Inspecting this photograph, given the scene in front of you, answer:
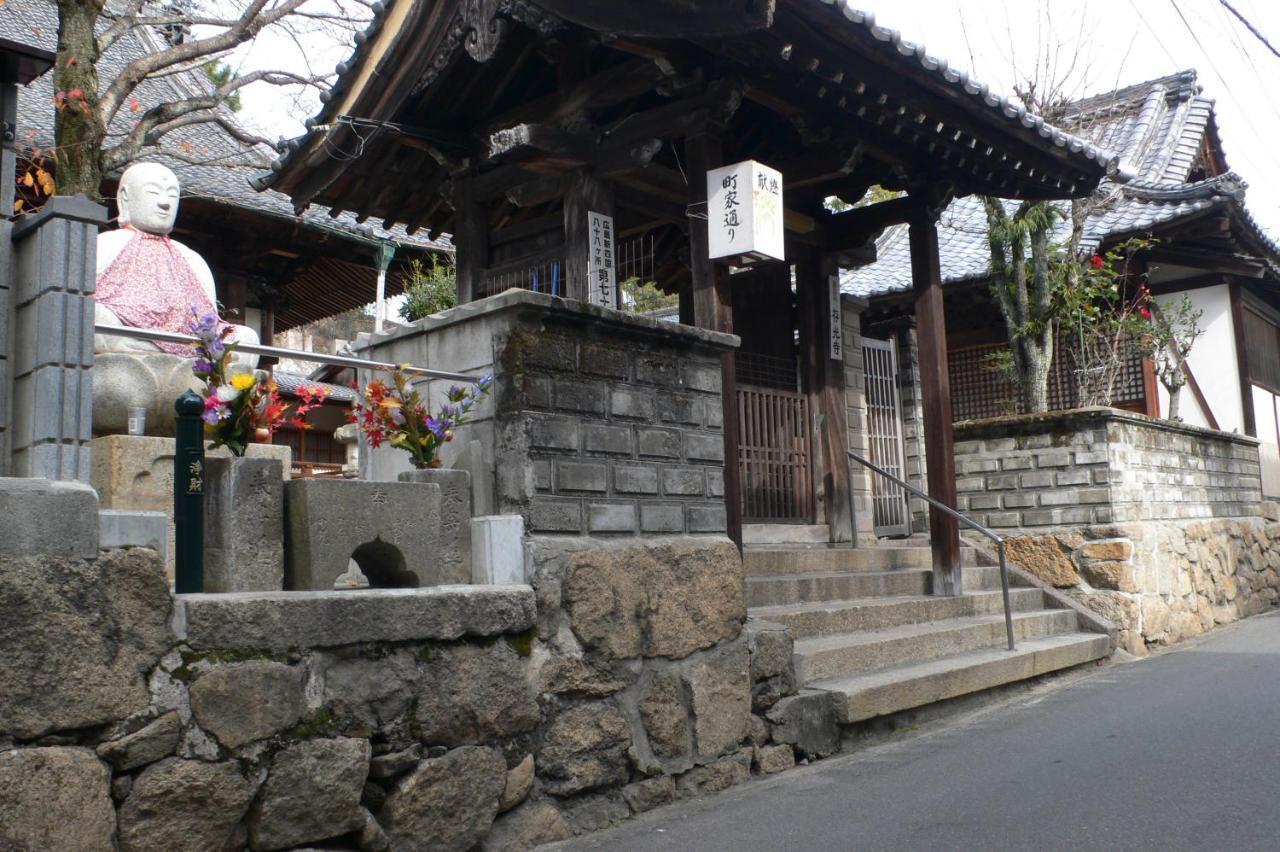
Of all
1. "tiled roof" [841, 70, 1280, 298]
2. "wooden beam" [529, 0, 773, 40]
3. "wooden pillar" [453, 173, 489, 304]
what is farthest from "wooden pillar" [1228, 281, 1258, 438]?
"wooden beam" [529, 0, 773, 40]

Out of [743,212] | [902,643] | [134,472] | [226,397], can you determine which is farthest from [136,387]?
[902,643]

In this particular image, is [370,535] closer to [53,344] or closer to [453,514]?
[453,514]

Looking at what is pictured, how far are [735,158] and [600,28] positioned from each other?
2.94m

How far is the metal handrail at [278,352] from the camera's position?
4.38 metres

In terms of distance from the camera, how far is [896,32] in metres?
7.43

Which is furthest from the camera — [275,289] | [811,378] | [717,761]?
[275,289]

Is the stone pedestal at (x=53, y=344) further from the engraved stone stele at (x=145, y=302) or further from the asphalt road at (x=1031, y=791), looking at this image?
the asphalt road at (x=1031, y=791)

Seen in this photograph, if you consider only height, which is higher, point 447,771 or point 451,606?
point 451,606

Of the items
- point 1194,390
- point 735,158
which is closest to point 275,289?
point 735,158

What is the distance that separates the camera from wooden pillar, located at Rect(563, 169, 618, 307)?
8148mm

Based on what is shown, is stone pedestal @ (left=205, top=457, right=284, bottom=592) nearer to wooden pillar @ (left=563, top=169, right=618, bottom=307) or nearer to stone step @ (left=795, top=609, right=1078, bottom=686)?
stone step @ (left=795, top=609, right=1078, bottom=686)

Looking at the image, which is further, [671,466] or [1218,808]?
[671,466]

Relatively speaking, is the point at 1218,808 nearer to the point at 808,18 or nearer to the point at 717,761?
the point at 717,761

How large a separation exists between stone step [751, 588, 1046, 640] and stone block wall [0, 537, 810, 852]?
3.65ft
